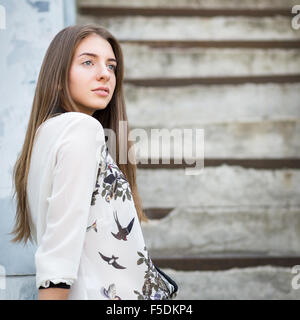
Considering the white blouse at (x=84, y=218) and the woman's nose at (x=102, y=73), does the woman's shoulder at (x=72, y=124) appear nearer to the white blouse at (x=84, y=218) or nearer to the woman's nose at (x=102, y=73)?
the white blouse at (x=84, y=218)

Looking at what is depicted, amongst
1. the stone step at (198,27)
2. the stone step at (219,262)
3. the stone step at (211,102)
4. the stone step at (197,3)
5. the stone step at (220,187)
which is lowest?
the stone step at (219,262)

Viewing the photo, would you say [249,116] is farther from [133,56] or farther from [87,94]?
[87,94]

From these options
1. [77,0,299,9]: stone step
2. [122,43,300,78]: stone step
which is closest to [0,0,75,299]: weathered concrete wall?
[122,43,300,78]: stone step

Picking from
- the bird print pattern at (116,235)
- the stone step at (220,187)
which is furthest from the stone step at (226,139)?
the bird print pattern at (116,235)

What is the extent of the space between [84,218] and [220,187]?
155cm

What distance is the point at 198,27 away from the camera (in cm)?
328

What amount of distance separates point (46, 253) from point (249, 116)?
2.06 meters

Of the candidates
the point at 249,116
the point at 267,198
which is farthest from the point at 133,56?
the point at 267,198

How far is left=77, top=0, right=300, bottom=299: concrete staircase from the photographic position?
86.1 inches

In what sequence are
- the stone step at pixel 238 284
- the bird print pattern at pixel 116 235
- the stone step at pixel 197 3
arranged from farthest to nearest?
the stone step at pixel 197 3 → the stone step at pixel 238 284 → the bird print pattern at pixel 116 235

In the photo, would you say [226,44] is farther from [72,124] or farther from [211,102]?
[72,124]

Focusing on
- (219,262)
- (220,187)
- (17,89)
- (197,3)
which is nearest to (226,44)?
(197,3)

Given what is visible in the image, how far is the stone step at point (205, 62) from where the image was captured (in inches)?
119

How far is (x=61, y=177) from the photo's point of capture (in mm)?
1050
